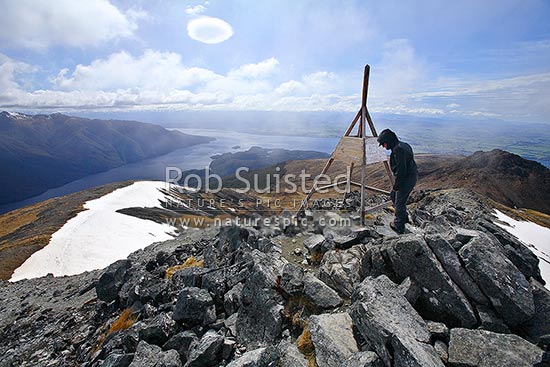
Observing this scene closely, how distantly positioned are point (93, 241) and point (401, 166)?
44492 millimetres

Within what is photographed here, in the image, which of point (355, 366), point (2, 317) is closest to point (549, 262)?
point (355, 366)

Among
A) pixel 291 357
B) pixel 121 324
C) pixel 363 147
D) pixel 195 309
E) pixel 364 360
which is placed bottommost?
pixel 121 324

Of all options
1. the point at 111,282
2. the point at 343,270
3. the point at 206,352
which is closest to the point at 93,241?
the point at 111,282

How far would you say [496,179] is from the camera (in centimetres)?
7650

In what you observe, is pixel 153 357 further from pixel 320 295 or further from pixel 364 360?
pixel 364 360

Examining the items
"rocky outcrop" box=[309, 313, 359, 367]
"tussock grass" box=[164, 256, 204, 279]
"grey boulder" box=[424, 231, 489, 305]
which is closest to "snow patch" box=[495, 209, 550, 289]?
"grey boulder" box=[424, 231, 489, 305]

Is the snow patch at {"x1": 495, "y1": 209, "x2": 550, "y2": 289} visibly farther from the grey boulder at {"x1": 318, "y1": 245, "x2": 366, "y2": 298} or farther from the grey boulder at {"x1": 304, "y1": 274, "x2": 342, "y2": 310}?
the grey boulder at {"x1": 304, "y1": 274, "x2": 342, "y2": 310}

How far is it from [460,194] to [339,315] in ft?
111

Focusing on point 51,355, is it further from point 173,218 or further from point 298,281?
point 173,218

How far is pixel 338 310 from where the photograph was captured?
287 inches

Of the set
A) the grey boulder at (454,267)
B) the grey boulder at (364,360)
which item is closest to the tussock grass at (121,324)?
the grey boulder at (364,360)

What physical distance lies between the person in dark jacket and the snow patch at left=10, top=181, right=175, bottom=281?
35431mm

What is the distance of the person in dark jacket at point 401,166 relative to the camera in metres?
10.2

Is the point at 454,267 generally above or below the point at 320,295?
above
